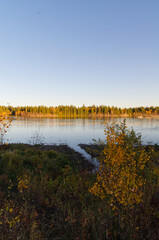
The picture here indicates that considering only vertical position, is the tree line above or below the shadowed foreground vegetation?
above

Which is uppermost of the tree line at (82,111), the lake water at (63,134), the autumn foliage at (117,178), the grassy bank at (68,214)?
the tree line at (82,111)

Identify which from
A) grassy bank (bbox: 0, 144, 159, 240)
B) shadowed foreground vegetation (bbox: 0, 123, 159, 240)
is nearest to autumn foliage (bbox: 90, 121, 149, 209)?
shadowed foreground vegetation (bbox: 0, 123, 159, 240)

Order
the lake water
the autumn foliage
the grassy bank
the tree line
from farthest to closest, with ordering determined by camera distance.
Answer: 1. the tree line
2. the lake water
3. the autumn foliage
4. the grassy bank

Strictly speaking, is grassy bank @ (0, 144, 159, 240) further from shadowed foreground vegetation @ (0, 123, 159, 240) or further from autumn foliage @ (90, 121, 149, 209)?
autumn foliage @ (90, 121, 149, 209)

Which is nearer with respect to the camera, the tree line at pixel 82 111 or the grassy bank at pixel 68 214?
the grassy bank at pixel 68 214

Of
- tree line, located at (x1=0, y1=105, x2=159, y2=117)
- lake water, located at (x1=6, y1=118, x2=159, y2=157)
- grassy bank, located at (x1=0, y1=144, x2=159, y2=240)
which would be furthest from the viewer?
tree line, located at (x1=0, y1=105, x2=159, y2=117)

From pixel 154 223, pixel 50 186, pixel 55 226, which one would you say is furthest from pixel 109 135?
pixel 50 186

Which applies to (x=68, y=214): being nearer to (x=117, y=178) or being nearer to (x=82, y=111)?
(x=117, y=178)

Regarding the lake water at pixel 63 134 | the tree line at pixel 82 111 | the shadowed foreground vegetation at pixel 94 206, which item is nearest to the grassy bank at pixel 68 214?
the shadowed foreground vegetation at pixel 94 206

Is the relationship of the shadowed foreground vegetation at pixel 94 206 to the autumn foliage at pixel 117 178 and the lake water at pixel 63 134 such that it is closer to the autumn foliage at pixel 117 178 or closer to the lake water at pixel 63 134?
the autumn foliage at pixel 117 178

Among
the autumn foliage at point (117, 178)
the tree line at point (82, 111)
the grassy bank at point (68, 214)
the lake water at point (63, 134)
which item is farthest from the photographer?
the tree line at point (82, 111)

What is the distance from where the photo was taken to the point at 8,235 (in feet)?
9.46

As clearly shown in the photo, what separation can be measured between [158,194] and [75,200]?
110 inches

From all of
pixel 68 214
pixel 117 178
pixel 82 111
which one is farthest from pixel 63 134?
pixel 82 111
